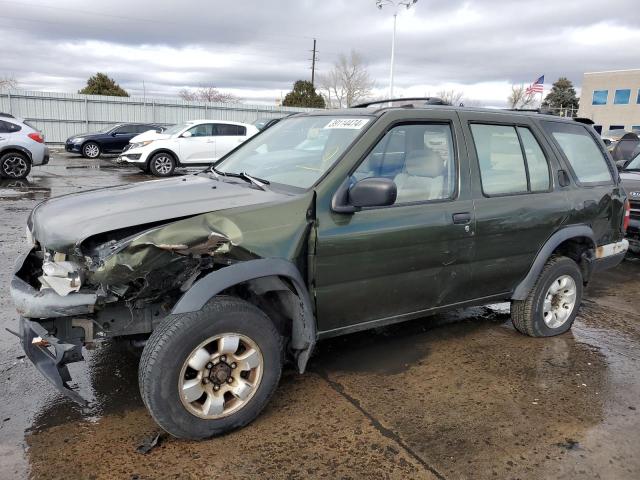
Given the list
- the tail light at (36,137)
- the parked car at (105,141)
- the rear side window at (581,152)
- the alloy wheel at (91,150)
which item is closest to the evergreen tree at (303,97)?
the parked car at (105,141)

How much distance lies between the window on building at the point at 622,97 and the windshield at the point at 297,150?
202 ft

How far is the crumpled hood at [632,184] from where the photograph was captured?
736 centimetres

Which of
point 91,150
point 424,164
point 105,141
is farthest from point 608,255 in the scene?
point 91,150

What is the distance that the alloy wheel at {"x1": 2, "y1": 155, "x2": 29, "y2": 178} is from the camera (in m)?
13.5

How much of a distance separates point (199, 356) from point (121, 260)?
0.66 meters

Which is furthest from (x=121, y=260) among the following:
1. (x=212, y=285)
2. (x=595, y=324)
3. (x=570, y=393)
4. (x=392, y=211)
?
(x=595, y=324)

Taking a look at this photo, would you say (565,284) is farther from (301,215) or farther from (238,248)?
(238,248)

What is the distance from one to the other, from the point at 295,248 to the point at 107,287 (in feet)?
3.38

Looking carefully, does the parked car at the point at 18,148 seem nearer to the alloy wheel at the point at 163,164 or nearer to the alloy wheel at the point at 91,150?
the alloy wheel at the point at 163,164

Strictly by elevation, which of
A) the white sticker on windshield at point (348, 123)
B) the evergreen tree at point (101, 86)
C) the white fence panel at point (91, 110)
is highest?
the evergreen tree at point (101, 86)

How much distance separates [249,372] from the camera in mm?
3020

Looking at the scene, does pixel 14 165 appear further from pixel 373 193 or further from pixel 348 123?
pixel 373 193

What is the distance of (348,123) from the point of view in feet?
12.0

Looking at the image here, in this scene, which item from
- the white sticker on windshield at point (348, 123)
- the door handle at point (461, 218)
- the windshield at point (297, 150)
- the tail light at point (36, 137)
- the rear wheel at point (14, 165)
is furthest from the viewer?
the tail light at point (36, 137)
